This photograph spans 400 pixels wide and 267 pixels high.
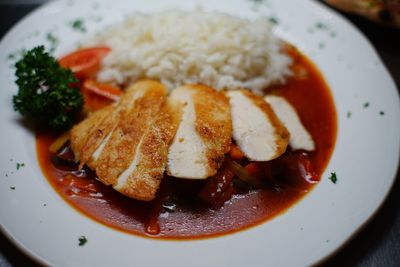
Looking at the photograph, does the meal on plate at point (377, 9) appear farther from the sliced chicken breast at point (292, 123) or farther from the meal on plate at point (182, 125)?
the sliced chicken breast at point (292, 123)

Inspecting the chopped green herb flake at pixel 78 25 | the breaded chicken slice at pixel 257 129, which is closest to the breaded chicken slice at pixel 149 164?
the breaded chicken slice at pixel 257 129

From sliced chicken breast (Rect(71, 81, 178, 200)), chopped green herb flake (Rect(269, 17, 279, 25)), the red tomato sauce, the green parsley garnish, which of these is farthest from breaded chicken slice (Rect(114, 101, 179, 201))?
chopped green herb flake (Rect(269, 17, 279, 25))

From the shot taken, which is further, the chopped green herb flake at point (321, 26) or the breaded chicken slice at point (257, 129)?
the chopped green herb flake at point (321, 26)

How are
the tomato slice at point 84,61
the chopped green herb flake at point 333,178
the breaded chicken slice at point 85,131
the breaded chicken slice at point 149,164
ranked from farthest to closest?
1. the tomato slice at point 84,61
2. the breaded chicken slice at point 85,131
3. the chopped green herb flake at point 333,178
4. the breaded chicken slice at point 149,164

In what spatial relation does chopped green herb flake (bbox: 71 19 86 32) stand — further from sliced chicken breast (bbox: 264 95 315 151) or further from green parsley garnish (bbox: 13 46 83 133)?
sliced chicken breast (bbox: 264 95 315 151)

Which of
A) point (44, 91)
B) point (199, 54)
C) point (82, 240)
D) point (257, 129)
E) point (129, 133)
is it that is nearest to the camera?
point (82, 240)

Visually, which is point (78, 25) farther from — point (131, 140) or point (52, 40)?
point (131, 140)

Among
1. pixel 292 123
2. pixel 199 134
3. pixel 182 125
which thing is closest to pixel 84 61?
pixel 182 125
